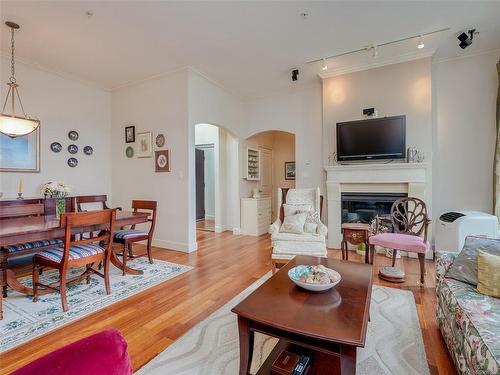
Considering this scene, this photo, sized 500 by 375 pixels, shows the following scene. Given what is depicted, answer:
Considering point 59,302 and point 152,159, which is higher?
point 152,159

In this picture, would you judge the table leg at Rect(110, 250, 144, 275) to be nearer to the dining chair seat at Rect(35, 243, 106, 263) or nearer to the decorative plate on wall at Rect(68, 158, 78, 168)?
the dining chair seat at Rect(35, 243, 106, 263)

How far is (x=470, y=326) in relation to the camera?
1310 millimetres

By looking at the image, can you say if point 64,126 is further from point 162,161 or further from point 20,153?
point 162,161

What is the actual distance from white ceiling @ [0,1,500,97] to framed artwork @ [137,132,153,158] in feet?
3.46

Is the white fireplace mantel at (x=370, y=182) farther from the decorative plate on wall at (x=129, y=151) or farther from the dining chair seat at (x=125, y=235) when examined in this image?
the decorative plate on wall at (x=129, y=151)

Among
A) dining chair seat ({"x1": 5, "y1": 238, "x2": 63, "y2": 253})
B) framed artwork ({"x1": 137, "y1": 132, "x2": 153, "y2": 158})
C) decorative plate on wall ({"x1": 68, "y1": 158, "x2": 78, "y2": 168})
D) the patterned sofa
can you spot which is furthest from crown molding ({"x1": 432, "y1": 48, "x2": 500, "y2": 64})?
decorative plate on wall ({"x1": 68, "y1": 158, "x2": 78, "y2": 168})

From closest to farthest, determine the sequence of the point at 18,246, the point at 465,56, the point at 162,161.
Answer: the point at 18,246
the point at 465,56
the point at 162,161

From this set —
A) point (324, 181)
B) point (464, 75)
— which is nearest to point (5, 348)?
point (324, 181)

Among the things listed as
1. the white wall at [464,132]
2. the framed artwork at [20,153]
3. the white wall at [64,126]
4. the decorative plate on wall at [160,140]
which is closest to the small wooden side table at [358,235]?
the white wall at [464,132]

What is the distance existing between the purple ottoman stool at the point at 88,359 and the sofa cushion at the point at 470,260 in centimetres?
210

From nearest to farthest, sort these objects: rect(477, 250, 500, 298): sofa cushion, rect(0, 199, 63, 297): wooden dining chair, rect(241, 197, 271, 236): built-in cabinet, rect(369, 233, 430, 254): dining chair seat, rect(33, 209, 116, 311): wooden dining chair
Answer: rect(477, 250, 500, 298): sofa cushion → rect(33, 209, 116, 311): wooden dining chair → rect(0, 199, 63, 297): wooden dining chair → rect(369, 233, 430, 254): dining chair seat → rect(241, 197, 271, 236): built-in cabinet

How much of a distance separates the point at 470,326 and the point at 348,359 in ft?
2.35

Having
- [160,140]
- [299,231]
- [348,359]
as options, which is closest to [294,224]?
[299,231]

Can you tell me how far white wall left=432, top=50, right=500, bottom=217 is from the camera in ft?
12.3
